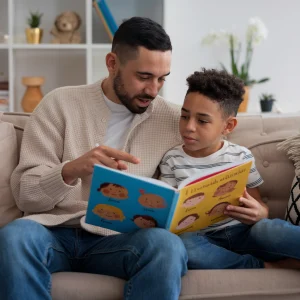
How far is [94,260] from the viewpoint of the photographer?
1704 mm

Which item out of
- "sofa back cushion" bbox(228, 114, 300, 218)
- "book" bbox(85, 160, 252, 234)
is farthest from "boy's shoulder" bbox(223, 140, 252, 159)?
"book" bbox(85, 160, 252, 234)

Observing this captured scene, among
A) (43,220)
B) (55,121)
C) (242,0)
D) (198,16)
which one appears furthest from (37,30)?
(43,220)

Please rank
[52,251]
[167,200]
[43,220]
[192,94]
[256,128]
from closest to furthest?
[167,200], [52,251], [43,220], [192,94], [256,128]

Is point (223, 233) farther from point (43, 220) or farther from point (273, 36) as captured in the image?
point (273, 36)

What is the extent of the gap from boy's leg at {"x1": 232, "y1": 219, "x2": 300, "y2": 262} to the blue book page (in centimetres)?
31

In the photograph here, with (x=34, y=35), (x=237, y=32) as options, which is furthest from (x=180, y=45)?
(x=34, y=35)

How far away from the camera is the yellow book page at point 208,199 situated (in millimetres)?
1554

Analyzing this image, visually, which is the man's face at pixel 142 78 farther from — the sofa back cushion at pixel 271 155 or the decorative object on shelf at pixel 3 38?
the decorative object on shelf at pixel 3 38

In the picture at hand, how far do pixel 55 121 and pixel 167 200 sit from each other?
1.91ft

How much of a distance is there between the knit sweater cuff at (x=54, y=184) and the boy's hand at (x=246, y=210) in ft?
1.49

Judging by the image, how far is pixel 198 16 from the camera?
11.9 feet

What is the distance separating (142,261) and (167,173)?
40 cm

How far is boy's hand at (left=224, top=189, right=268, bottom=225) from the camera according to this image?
172 cm

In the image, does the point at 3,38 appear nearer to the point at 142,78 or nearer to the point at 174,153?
the point at 142,78
